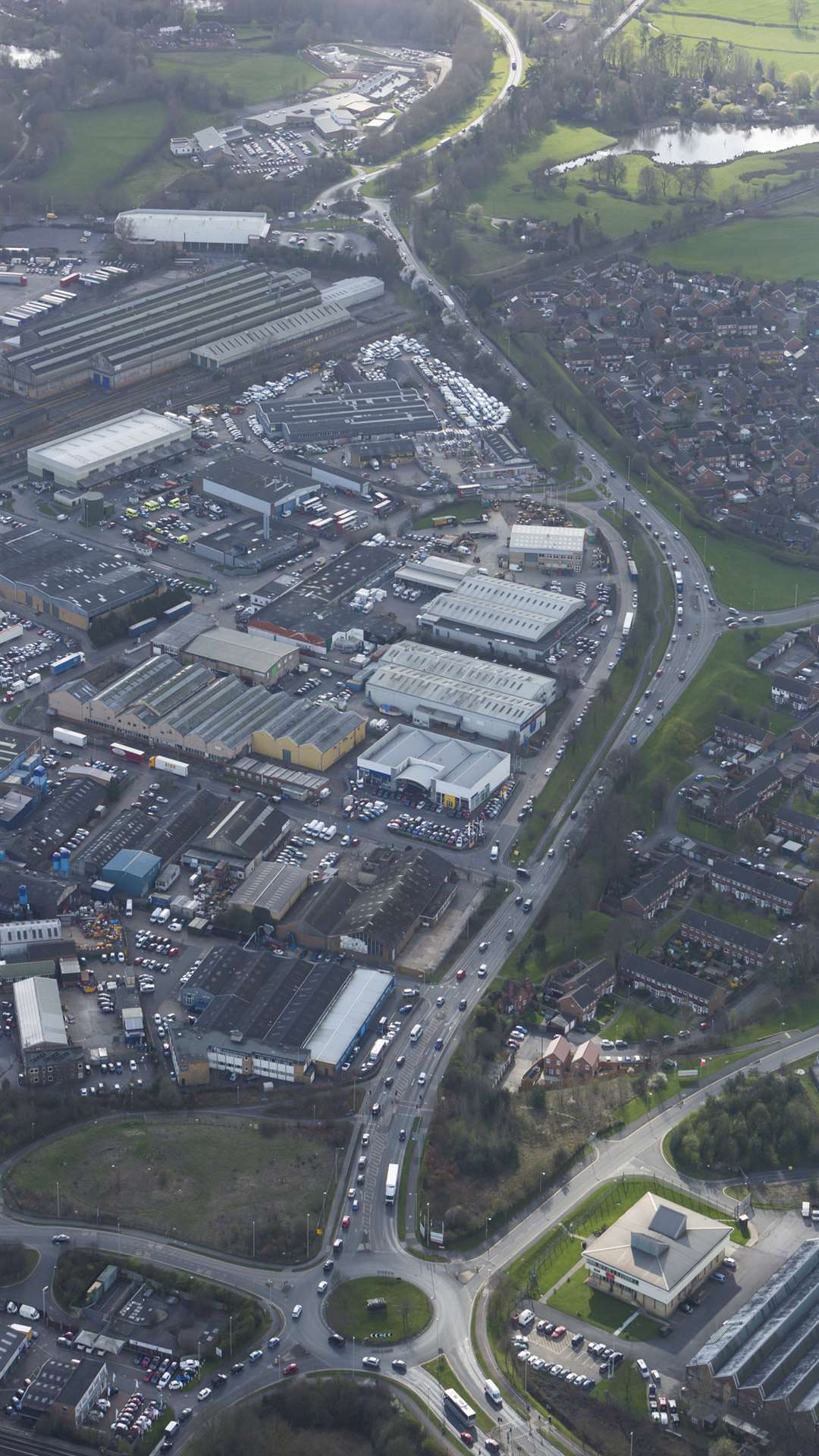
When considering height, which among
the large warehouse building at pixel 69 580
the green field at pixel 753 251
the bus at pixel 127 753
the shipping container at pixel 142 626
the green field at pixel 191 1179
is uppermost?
the green field at pixel 753 251

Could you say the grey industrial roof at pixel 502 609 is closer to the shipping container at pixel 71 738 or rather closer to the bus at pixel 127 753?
the bus at pixel 127 753

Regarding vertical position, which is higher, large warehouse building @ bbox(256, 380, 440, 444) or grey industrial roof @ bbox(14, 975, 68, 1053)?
large warehouse building @ bbox(256, 380, 440, 444)

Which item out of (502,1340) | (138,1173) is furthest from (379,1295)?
(138,1173)

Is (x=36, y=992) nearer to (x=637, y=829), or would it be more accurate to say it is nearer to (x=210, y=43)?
(x=637, y=829)

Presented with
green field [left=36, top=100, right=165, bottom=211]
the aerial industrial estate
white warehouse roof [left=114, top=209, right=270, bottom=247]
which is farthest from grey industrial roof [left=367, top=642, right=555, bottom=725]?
green field [left=36, top=100, right=165, bottom=211]

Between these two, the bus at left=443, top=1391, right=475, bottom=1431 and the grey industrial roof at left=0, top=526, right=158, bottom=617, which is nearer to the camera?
the bus at left=443, top=1391, right=475, bottom=1431

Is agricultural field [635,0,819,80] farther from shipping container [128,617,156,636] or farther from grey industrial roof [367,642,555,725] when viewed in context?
shipping container [128,617,156,636]

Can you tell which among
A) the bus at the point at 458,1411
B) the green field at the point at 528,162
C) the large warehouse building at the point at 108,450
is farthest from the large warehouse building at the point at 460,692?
the green field at the point at 528,162
